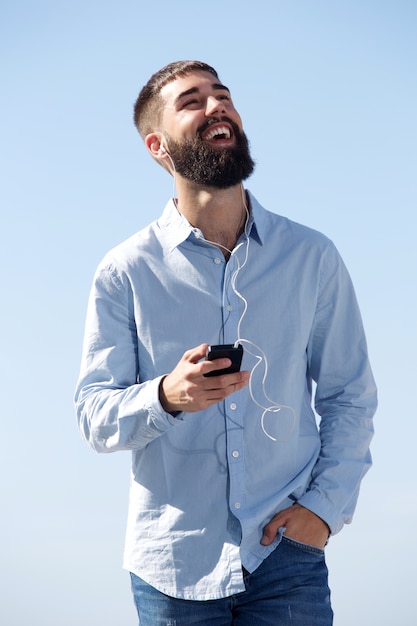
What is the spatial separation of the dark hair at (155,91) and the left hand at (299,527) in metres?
1.36

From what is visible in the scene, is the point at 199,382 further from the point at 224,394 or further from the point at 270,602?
the point at 270,602

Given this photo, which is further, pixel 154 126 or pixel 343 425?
pixel 154 126

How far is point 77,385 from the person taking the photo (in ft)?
8.49

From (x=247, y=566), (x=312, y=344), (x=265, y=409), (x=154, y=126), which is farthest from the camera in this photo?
(x=154, y=126)

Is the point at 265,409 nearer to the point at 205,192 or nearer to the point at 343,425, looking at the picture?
the point at 343,425

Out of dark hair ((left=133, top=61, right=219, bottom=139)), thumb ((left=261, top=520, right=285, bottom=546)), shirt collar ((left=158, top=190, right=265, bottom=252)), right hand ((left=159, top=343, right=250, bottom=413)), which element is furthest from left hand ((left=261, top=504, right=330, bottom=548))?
dark hair ((left=133, top=61, right=219, bottom=139))

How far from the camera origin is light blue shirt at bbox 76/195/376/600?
7.87 ft

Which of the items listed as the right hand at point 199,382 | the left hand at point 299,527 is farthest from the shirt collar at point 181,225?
the left hand at point 299,527

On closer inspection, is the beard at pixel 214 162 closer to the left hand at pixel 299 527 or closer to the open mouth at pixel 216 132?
the open mouth at pixel 216 132

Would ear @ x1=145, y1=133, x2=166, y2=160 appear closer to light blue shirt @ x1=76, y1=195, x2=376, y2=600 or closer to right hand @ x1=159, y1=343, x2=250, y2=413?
light blue shirt @ x1=76, y1=195, x2=376, y2=600

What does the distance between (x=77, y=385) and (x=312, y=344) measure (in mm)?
702

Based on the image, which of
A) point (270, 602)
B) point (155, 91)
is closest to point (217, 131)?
point (155, 91)

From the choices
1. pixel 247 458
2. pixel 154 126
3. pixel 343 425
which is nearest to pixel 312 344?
pixel 343 425

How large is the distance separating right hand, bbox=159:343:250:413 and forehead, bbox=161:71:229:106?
1.10 meters
